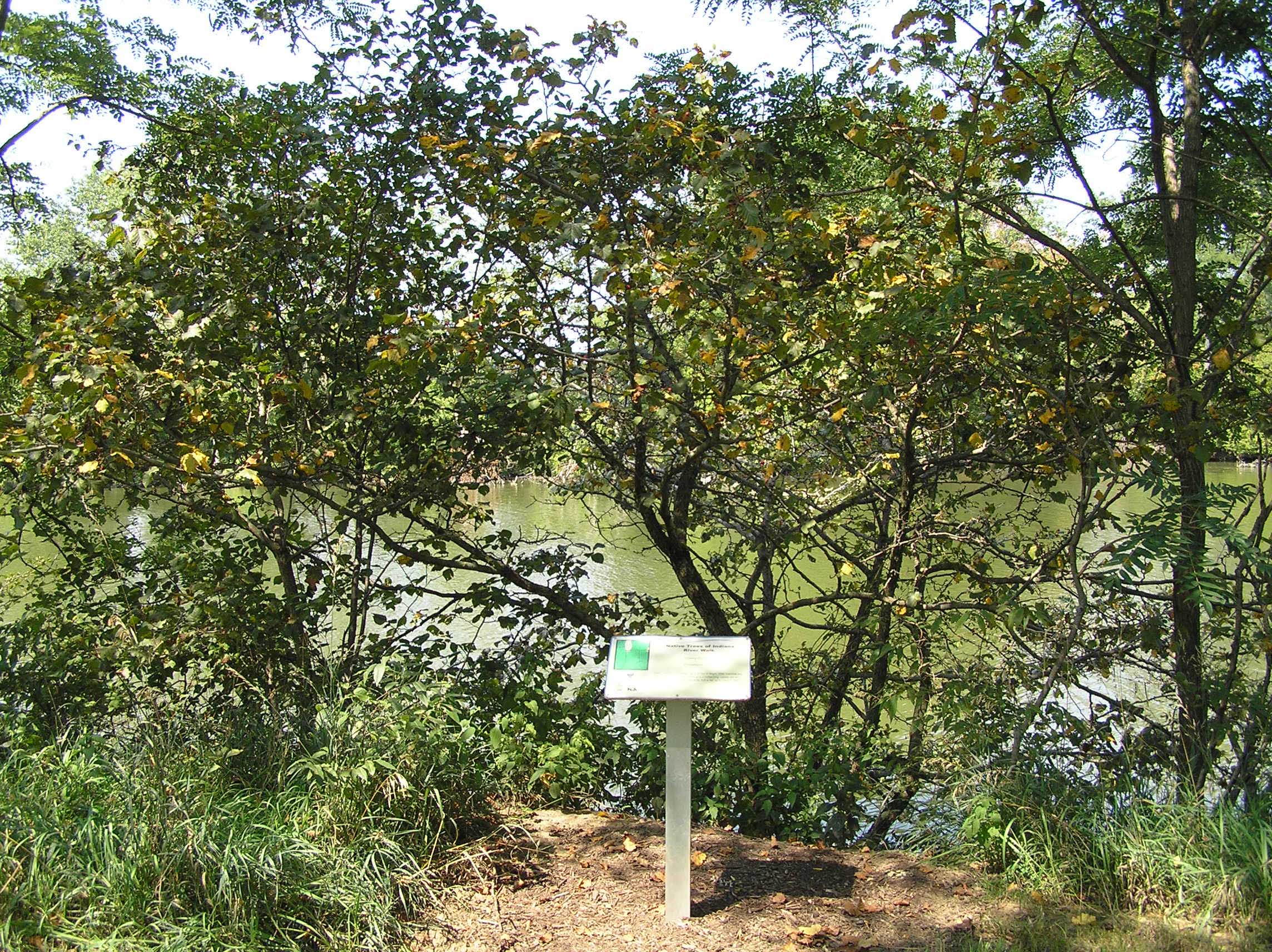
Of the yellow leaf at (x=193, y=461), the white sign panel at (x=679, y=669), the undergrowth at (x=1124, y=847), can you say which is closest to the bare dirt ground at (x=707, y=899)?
the undergrowth at (x=1124, y=847)

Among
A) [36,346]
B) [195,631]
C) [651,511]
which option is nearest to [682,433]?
[651,511]

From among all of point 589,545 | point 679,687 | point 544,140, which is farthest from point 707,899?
point 589,545

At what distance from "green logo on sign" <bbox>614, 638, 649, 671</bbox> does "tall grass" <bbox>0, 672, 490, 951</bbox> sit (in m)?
0.84

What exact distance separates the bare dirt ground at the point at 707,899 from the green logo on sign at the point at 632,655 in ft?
2.94

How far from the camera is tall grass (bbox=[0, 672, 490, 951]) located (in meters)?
2.92

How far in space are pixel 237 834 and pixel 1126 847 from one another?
295cm

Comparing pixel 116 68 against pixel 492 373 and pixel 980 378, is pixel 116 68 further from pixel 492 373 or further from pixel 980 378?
pixel 980 378

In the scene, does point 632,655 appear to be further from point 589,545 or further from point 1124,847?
point 589,545

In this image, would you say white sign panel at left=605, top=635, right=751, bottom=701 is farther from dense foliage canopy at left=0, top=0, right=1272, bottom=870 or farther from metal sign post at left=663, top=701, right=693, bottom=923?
dense foliage canopy at left=0, top=0, right=1272, bottom=870

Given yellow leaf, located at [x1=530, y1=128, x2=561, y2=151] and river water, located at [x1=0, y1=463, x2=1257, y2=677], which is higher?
yellow leaf, located at [x1=530, y1=128, x2=561, y2=151]

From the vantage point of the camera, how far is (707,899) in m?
3.60

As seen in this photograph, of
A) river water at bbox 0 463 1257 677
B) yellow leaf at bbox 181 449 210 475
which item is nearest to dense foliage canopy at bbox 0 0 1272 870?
yellow leaf at bbox 181 449 210 475

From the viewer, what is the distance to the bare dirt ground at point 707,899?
3.31 metres

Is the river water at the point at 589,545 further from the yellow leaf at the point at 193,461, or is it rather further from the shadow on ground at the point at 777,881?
the shadow on ground at the point at 777,881
